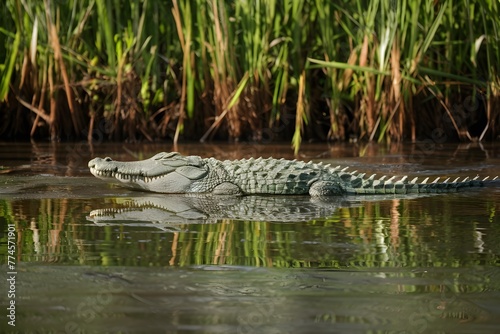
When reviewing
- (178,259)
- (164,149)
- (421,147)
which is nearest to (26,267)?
(178,259)

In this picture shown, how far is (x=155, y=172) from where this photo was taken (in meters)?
7.25

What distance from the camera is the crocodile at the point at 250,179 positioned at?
7.14m

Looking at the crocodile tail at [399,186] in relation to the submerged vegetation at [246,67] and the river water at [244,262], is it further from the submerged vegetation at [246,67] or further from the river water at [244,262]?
the submerged vegetation at [246,67]

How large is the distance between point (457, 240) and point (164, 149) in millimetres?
5923

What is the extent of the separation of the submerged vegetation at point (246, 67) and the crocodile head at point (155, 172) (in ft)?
11.2

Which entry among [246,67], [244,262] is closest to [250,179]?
[244,262]

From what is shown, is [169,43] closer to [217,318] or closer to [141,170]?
[141,170]

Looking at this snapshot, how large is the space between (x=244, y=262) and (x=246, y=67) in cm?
695

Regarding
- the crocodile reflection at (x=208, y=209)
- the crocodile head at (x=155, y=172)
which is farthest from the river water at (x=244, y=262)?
the crocodile head at (x=155, y=172)

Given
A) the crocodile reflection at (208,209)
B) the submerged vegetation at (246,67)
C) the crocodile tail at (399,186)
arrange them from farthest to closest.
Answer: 1. the submerged vegetation at (246,67)
2. the crocodile tail at (399,186)
3. the crocodile reflection at (208,209)

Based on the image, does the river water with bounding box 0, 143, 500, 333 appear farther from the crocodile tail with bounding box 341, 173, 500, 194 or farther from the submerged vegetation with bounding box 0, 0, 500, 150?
the submerged vegetation with bounding box 0, 0, 500, 150

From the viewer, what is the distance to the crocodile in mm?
7137

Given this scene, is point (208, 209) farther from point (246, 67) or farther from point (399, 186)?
point (246, 67)

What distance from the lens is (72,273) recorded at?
3990mm
